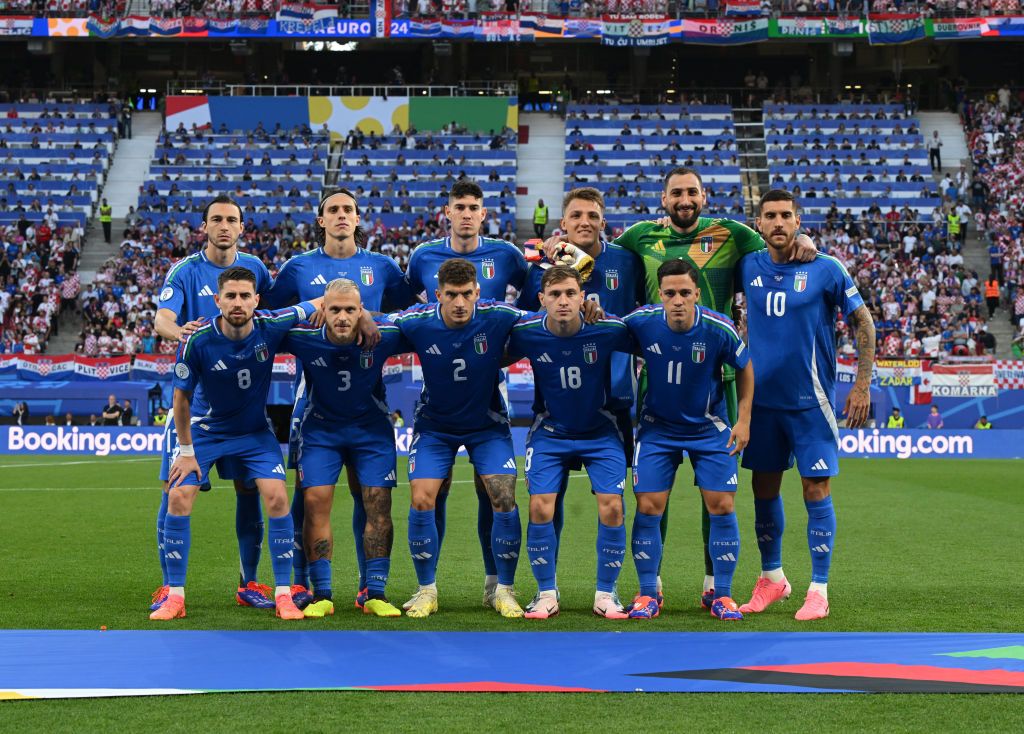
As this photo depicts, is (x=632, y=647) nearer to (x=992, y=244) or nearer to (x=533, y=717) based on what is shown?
(x=533, y=717)

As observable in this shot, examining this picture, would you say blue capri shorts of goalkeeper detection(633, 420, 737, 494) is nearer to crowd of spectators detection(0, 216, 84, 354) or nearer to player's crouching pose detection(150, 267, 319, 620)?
player's crouching pose detection(150, 267, 319, 620)

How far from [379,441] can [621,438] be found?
4.93ft

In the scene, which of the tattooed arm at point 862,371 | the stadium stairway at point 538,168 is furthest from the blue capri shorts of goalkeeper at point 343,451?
the stadium stairway at point 538,168

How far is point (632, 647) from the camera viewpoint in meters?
6.28

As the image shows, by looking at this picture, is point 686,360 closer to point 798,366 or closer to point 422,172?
point 798,366

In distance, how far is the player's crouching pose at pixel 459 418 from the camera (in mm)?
7605

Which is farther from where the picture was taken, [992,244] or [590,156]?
[590,156]

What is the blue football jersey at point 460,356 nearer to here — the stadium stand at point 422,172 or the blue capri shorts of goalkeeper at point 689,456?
the blue capri shorts of goalkeeper at point 689,456

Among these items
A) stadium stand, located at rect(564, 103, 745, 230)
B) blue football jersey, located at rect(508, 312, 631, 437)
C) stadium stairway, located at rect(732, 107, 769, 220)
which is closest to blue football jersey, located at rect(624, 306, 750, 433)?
blue football jersey, located at rect(508, 312, 631, 437)

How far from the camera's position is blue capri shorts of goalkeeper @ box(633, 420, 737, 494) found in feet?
24.6

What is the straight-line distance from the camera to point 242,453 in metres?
7.68

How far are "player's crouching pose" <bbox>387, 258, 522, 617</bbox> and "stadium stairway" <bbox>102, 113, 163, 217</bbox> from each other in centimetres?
Result: 3533

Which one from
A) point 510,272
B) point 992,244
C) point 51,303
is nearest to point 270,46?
point 51,303

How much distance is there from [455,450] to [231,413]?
4.55 feet
